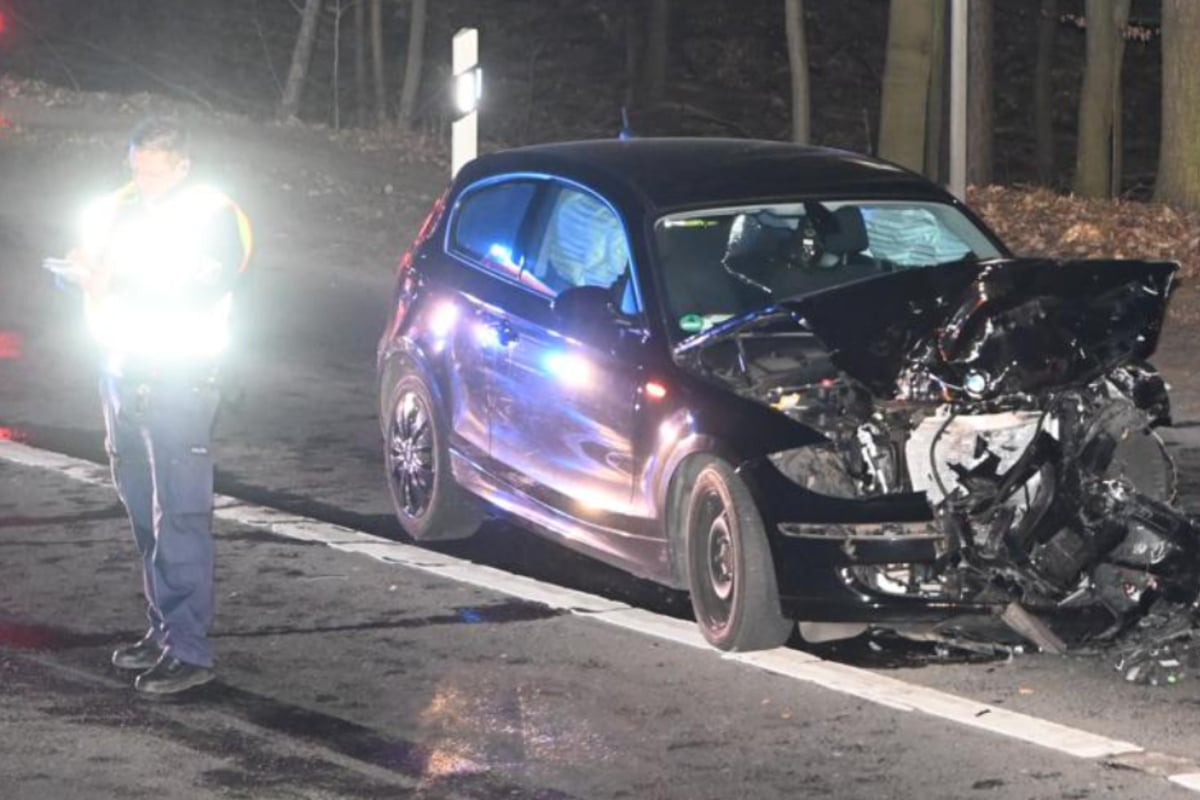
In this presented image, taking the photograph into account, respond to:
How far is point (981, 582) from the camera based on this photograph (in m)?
8.09

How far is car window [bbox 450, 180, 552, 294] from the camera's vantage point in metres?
10.0

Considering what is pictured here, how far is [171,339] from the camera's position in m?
7.90

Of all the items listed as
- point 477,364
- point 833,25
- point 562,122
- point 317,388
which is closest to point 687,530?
point 477,364

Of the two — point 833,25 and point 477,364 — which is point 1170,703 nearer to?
point 477,364

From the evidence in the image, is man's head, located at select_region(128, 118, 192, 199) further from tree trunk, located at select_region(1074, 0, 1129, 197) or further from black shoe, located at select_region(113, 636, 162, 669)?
tree trunk, located at select_region(1074, 0, 1129, 197)

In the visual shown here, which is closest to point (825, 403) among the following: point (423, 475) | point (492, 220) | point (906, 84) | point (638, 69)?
point (492, 220)

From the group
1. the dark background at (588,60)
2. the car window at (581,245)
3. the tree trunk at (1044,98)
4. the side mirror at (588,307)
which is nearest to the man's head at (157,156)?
the side mirror at (588,307)

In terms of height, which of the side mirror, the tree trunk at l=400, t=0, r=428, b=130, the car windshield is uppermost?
the tree trunk at l=400, t=0, r=428, b=130

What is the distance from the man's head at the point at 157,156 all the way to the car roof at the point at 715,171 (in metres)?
1.99

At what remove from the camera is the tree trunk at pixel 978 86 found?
25562 millimetres

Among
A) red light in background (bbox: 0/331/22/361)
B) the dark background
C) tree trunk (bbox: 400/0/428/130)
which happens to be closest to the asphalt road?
red light in background (bbox: 0/331/22/361)

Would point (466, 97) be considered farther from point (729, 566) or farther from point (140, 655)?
point (140, 655)

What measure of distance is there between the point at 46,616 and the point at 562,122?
36.5m

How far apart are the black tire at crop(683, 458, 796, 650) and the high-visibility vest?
1.67 metres
